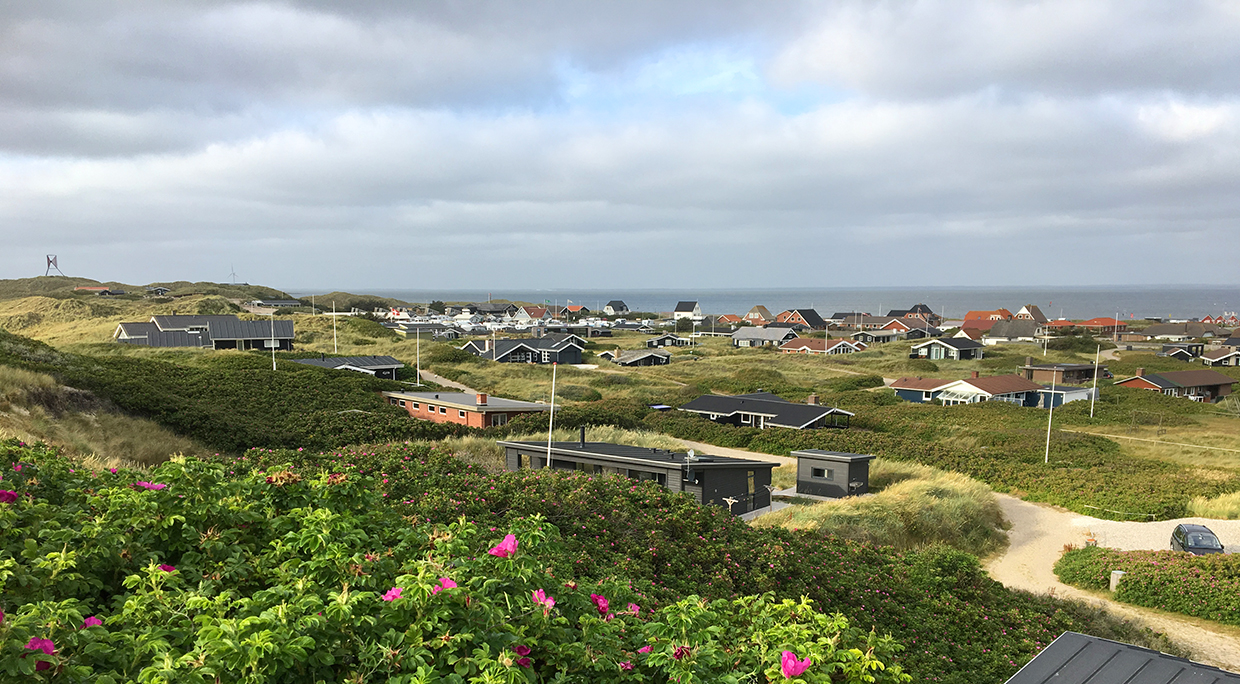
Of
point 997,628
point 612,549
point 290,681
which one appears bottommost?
point 997,628

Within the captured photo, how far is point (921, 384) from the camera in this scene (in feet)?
170

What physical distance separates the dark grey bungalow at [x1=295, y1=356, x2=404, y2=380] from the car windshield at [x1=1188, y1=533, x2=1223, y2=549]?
136ft

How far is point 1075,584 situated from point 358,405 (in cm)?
2738

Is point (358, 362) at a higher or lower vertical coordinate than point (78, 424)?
lower

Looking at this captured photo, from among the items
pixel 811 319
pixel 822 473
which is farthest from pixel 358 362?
pixel 811 319

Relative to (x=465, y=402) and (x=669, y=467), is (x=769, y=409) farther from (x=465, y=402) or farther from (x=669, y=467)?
(x=669, y=467)

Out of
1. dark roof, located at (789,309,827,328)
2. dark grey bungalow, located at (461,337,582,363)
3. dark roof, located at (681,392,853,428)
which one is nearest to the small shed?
dark roof, located at (681,392,853,428)

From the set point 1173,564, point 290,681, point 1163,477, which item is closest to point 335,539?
point 290,681

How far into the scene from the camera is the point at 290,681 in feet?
11.4

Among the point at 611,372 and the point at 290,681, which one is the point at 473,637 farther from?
the point at 611,372

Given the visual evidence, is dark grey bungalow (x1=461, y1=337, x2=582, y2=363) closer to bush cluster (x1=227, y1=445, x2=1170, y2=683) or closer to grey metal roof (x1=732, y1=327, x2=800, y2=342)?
grey metal roof (x1=732, y1=327, x2=800, y2=342)

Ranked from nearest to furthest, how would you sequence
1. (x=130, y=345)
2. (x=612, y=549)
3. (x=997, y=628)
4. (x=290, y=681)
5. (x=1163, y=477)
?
(x=290, y=681)
(x=612, y=549)
(x=997, y=628)
(x=1163, y=477)
(x=130, y=345)

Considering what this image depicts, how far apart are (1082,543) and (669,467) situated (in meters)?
13.2

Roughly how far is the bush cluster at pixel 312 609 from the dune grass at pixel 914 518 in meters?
13.6
